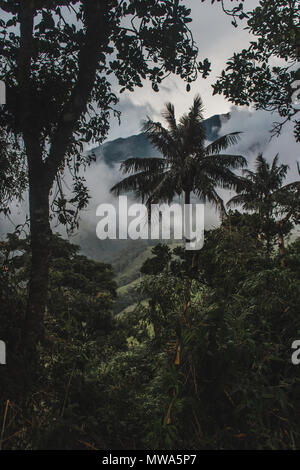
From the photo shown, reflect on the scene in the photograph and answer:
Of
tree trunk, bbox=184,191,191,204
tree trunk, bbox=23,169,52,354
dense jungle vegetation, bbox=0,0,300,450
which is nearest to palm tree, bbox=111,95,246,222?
tree trunk, bbox=184,191,191,204

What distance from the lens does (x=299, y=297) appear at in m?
3.04

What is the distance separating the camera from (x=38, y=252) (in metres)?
3.51

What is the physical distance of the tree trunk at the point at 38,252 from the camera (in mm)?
3395

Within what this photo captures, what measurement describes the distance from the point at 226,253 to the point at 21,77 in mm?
3458

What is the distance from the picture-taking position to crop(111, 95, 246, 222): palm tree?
14852 mm

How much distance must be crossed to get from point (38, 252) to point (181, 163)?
1205cm

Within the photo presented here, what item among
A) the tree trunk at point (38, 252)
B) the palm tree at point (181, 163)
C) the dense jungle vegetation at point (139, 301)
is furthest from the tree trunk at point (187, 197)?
the tree trunk at point (38, 252)

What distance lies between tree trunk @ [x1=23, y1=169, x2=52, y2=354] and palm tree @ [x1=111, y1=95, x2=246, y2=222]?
1110 cm

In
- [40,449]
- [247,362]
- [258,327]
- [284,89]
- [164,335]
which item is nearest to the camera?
[40,449]

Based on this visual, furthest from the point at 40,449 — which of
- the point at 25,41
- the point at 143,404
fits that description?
the point at 25,41

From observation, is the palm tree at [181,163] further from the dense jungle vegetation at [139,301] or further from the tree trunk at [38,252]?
the tree trunk at [38,252]

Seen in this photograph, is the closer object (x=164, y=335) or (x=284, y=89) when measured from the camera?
(x=164, y=335)

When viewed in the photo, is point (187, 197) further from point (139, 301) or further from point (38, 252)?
point (38, 252)

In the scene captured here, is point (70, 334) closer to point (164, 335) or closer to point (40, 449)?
point (164, 335)
